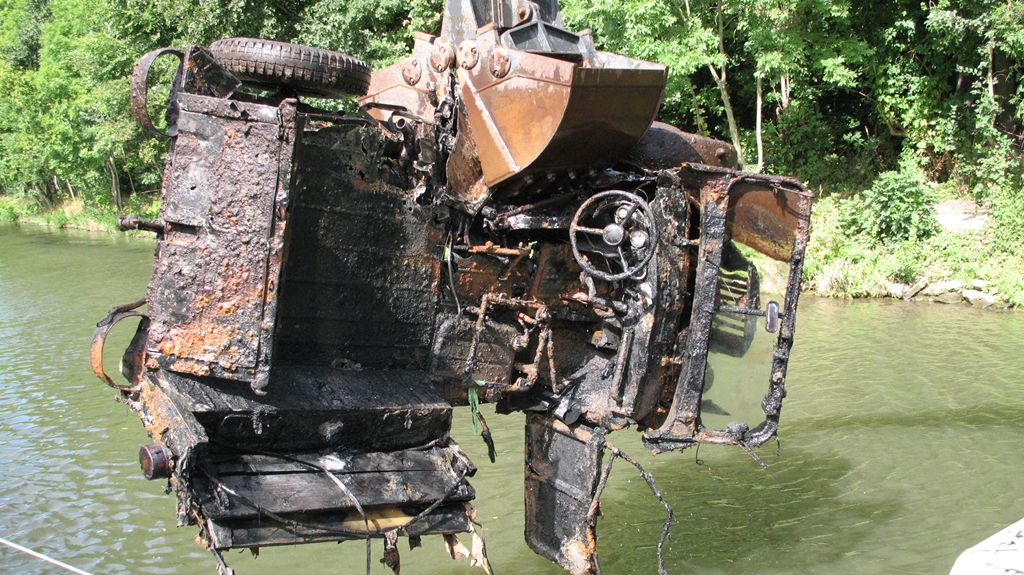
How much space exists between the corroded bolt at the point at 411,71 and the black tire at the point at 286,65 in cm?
75

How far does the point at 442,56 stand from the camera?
17.4 feet

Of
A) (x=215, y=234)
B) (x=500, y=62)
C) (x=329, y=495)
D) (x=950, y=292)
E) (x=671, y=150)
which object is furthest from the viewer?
(x=950, y=292)

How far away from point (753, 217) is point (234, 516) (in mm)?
3625

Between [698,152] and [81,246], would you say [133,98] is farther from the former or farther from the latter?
[81,246]

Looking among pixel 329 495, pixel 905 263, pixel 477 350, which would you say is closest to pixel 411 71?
pixel 477 350

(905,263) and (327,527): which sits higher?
(905,263)

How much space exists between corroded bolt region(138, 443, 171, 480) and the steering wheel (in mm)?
2613

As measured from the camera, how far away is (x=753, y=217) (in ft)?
17.2

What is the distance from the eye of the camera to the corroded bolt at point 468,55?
492 centimetres

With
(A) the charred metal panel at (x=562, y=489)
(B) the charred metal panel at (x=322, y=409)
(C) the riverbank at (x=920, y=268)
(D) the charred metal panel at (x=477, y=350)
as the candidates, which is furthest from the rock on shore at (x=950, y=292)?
(B) the charred metal panel at (x=322, y=409)

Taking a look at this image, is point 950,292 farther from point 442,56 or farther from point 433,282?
point 433,282

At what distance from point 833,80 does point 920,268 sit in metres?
4.98

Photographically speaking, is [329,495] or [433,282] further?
[433,282]

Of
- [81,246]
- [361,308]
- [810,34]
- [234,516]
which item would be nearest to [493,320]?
[361,308]
